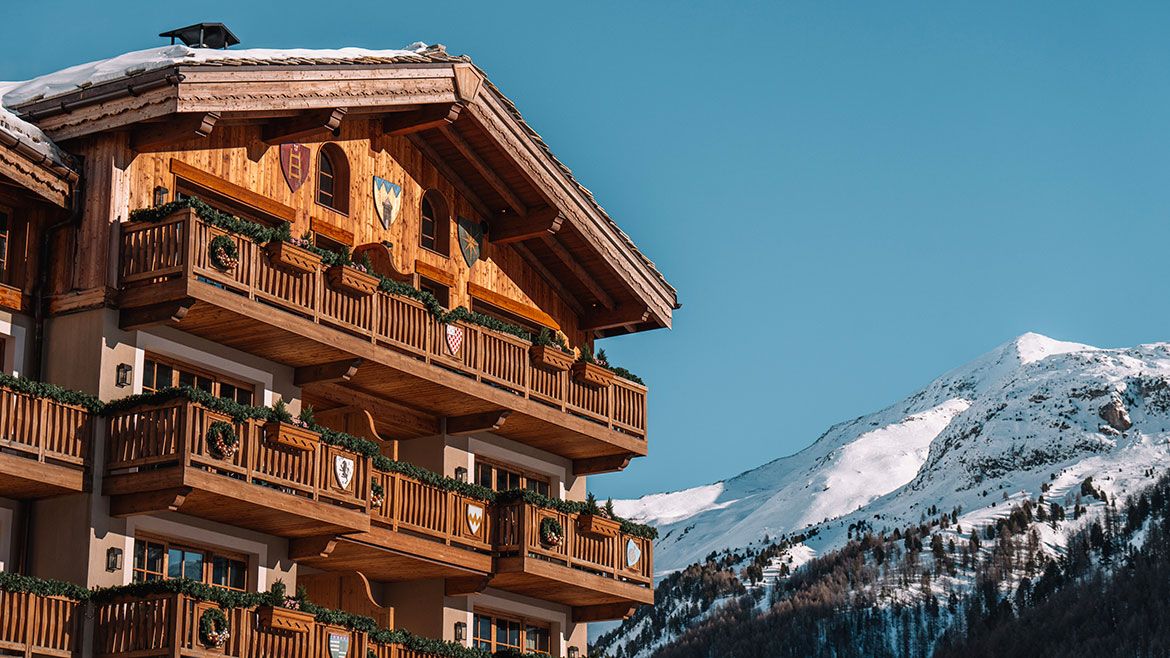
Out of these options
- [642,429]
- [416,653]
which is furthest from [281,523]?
[642,429]

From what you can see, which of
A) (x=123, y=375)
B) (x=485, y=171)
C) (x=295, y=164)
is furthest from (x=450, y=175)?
(x=123, y=375)

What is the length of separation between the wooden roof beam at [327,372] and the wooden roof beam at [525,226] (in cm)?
669

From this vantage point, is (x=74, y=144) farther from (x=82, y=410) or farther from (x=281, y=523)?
(x=281, y=523)

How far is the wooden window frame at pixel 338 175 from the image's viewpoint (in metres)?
35.2

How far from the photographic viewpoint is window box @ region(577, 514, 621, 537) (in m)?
37.3

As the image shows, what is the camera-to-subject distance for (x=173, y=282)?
2930 centimetres

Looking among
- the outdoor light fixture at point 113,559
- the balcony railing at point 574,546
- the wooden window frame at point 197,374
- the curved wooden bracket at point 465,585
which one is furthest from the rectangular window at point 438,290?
the outdoor light fixture at point 113,559

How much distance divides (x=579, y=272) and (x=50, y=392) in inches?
591

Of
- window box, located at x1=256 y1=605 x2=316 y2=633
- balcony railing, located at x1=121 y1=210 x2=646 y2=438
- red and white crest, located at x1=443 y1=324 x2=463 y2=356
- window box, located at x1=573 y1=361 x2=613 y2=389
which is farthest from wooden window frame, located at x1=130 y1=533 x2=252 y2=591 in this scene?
window box, located at x1=573 y1=361 x2=613 y2=389

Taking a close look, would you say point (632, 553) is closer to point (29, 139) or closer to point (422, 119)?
point (422, 119)

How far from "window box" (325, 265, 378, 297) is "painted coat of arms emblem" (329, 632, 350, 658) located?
5.56 m

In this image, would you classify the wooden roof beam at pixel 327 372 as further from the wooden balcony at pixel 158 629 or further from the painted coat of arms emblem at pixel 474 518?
the wooden balcony at pixel 158 629

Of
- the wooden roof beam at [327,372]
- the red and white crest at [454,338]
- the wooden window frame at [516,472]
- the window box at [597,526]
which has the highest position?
the red and white crest at [454,338]

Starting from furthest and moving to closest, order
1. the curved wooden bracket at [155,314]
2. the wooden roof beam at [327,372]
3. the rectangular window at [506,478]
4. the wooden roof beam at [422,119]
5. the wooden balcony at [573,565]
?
1. the rectangular window at [506,478]
2. the wooden roof beam at [422,119]
3. the wooden balcony at [573,565]
4. the wooden roof beam at [327,372]
5. the curved wooden bracket at [155,314]
